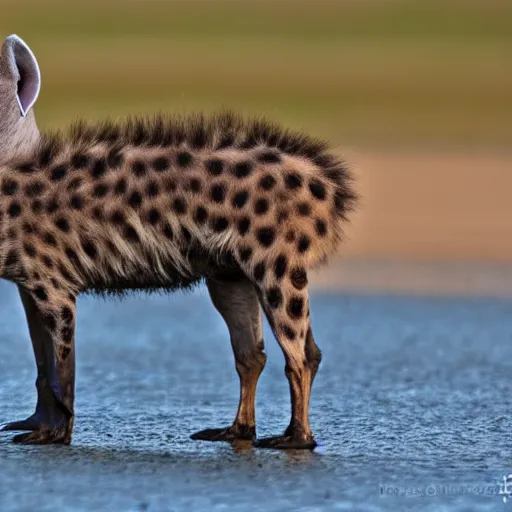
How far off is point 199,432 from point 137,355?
8.11ft

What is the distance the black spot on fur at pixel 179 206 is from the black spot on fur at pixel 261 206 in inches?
13.2

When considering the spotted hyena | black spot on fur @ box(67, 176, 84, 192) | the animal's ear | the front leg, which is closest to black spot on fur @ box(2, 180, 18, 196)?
the spotted hyena

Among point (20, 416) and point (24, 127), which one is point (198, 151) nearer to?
point (24, 127)

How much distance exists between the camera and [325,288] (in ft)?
42.9

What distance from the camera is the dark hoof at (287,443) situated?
24.2 ft

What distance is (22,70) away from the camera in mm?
8078

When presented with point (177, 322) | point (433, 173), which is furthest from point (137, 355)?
point (433, 173)

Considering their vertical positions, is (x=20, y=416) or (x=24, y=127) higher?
(x=24, y=127)

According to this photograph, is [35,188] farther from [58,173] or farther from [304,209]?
[304,209]

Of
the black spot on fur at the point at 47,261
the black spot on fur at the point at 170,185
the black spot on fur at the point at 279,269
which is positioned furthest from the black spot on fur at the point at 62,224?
the black spot on fur at the point at 279,269

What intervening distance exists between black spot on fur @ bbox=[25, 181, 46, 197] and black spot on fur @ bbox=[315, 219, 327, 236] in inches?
50.0

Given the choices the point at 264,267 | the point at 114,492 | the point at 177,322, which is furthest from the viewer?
the point at 177,322

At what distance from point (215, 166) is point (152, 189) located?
1.01 ft

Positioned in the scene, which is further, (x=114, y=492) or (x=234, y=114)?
(x=234, y=114)
